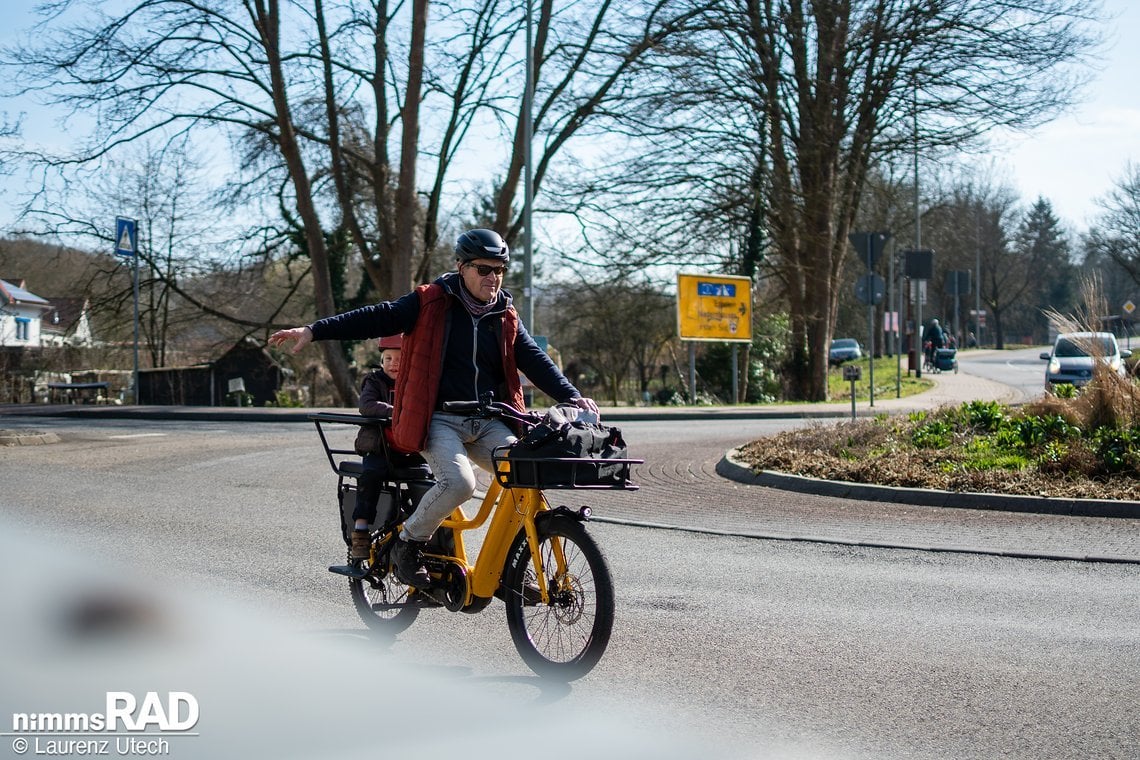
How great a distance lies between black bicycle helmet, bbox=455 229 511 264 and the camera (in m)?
5.28

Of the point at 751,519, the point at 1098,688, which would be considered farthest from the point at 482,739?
the point at 751,519

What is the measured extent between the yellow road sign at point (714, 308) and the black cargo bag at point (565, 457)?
24.7 meters

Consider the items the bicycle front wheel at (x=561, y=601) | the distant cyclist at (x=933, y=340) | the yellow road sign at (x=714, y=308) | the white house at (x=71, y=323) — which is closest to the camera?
the bicycle front wheel at (x=561, y=601)

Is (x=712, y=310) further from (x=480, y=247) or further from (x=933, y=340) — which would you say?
(x=480, y=247)

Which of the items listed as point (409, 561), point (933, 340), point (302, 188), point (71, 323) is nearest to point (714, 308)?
point (302, 188)

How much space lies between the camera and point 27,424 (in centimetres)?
2183

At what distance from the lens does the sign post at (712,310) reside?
29.9 meters

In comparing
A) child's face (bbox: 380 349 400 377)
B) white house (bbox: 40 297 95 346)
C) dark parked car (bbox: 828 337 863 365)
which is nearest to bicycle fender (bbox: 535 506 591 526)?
child's face (bbox: 380 349 400 377)

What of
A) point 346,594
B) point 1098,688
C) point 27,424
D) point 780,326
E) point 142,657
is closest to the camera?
point 1098,688

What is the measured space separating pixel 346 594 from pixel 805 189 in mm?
22572

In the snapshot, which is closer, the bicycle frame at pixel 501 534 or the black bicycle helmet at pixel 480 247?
the bicycle frame at pixel 501 534

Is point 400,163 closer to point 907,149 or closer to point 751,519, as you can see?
point 907,149

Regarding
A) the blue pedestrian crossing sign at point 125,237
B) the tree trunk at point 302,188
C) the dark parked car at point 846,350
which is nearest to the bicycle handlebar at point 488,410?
the tree trunk at point 302,188

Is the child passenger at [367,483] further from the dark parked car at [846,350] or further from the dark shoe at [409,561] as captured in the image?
the dark parked car at [846,350]
